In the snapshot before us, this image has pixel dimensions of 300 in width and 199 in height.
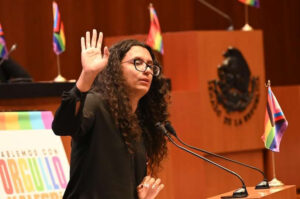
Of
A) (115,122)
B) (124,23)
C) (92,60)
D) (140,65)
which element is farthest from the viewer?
(124,23)

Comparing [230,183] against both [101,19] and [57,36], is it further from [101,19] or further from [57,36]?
[101,19]

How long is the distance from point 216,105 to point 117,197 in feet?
11.4

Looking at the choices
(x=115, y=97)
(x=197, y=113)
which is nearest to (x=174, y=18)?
(x=197, y=113)

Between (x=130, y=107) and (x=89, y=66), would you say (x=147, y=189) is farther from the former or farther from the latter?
(x=89, y=66)

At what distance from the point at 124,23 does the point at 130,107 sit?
5.15 meters

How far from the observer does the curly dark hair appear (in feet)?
12.5

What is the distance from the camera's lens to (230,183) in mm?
7156

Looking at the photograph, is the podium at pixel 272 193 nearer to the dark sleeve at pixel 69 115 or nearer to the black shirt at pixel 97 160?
the black shirt at pixel 97 160

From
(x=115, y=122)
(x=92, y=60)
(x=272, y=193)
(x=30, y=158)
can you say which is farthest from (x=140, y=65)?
(x=30, y=158)

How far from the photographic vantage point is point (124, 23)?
29.3ft

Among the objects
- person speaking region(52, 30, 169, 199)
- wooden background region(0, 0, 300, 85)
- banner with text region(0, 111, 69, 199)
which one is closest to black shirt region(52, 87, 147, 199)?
person speaking region(52, 30, 169, 199)

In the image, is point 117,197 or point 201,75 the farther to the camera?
point 201,75

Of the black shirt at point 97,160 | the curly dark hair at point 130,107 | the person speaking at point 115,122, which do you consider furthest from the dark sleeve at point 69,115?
the curly dark hair at point 130,107

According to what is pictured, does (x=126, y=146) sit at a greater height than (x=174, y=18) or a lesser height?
lesser
